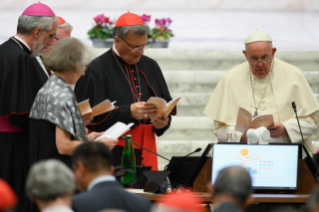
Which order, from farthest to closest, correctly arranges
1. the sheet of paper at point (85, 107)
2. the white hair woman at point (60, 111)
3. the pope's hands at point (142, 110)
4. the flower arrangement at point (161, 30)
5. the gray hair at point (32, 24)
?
the flower arrangement at point (161, 30), the pope's hands at point (142, 110), the gray hair at point (32, 24), the sheet of paper at point (85, 107), the white hair woman at point (60, 111)

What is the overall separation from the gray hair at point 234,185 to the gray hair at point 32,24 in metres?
2.28

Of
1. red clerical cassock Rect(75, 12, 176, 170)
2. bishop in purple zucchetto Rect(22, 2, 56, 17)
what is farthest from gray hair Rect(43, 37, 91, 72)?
red clerical cassock Rect(75, 12, 176, 170)

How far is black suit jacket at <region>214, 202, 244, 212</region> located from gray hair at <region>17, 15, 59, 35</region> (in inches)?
94.1

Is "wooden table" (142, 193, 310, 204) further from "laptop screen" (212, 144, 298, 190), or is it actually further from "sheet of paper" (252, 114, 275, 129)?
"sheet of paper" (252, 114, 275, 129)

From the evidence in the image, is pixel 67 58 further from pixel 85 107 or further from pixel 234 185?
pixel 234 185

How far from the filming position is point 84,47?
11.8 ft

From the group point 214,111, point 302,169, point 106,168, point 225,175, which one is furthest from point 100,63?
point 225,175

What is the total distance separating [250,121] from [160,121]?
790 millimetres

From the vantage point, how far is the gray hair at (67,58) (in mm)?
3480

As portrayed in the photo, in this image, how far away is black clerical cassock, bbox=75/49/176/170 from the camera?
183 inches

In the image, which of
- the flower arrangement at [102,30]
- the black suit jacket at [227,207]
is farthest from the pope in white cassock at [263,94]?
the flower arrangement at [102,30]

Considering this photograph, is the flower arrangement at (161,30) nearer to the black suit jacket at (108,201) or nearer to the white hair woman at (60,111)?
the white hair woman at (60,111)

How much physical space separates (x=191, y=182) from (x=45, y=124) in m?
1.07

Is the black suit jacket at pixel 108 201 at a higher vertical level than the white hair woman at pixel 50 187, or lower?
lower
